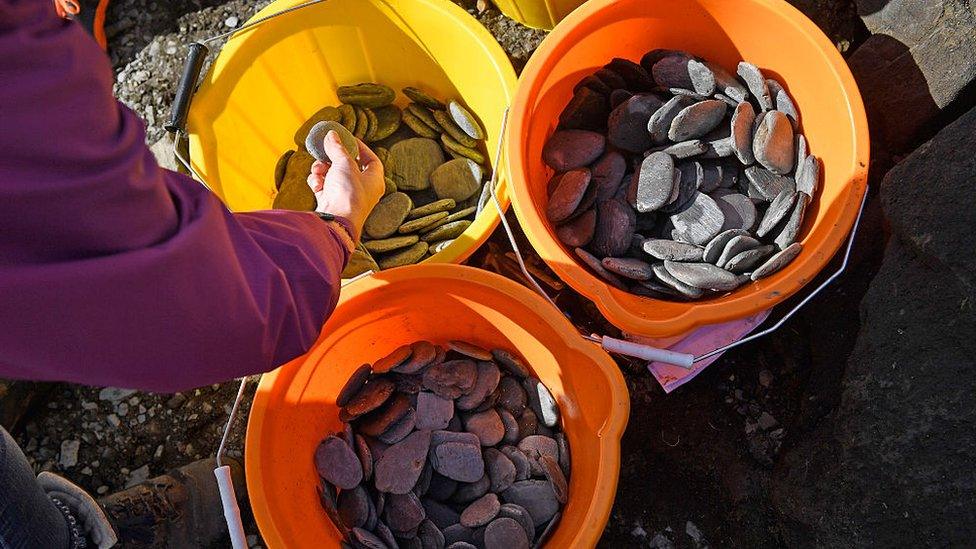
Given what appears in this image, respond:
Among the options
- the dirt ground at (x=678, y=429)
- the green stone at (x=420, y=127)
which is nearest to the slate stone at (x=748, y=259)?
the dirt ground at (x=678, y=429)

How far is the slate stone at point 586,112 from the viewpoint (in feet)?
4.80

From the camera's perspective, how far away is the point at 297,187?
156 centimetres

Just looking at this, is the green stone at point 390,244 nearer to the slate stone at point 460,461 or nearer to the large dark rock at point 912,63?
the slate stone at point 460,461

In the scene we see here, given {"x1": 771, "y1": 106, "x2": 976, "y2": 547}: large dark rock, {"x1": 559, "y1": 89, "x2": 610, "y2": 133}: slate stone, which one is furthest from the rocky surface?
{"x1": 559, "y1": 89, "x2": 610, "y2": 133}: slate stone

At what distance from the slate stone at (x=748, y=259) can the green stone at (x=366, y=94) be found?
0.86m

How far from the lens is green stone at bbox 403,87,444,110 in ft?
5.47

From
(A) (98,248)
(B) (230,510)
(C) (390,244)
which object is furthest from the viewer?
(C) (390,244)

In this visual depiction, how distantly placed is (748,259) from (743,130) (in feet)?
0.84

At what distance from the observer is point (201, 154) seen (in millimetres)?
1461

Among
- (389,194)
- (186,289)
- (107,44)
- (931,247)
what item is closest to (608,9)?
(389,194)

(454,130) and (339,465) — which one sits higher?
(454,130)

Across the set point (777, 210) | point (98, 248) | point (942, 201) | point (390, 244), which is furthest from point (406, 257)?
point (942, 201)

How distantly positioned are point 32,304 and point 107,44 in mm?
1499

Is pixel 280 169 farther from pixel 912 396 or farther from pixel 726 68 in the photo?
pixel 912 396
